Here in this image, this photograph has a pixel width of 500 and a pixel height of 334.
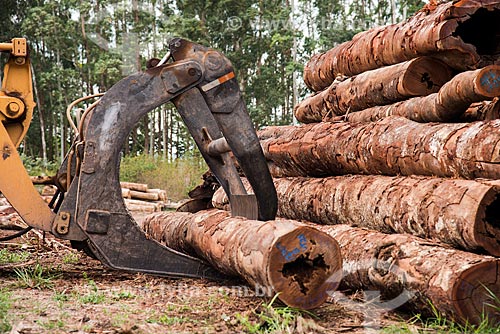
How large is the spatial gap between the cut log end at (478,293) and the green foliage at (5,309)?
2750 mm

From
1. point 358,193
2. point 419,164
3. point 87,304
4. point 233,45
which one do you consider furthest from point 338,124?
point 233,45

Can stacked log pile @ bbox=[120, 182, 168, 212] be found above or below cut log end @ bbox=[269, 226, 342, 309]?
below

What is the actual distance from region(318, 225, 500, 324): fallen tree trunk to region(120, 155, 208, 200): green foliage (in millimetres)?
15987

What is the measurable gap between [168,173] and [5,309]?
Result: 18.1 metres

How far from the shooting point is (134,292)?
5.11 metres

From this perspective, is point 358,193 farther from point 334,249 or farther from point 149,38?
point 149,38

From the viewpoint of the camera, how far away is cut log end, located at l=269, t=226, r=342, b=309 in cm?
407

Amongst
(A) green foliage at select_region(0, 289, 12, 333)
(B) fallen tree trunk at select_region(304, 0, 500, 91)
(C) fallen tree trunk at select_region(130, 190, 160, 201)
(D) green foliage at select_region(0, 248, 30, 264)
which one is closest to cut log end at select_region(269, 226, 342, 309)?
(A) green foliage at select_region(0, 289, 12, 333)

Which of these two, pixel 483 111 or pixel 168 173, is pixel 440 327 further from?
pixel 168 173

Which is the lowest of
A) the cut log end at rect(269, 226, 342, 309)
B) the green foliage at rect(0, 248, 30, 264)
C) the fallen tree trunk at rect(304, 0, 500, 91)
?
the green foliage at rect(0, 248, 30, 264)

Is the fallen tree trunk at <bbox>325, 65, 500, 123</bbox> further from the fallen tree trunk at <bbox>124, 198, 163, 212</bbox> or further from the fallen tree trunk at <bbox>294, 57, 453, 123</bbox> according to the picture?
the fallen tree trunk at <bbox>124, 198, 163, 212</bbox>

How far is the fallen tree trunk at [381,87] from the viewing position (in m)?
6.73

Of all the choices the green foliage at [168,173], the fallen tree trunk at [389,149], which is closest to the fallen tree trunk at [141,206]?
the green foliage at [168,173]

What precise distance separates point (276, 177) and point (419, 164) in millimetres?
3020
